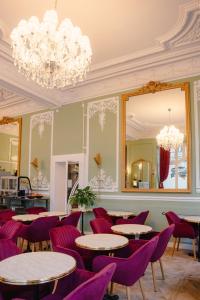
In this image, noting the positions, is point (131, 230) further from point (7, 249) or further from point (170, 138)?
point (170, 138)

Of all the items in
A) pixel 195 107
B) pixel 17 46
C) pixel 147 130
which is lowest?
pixel 147 130

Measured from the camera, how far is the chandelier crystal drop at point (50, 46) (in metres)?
3.59

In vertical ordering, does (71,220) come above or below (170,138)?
below

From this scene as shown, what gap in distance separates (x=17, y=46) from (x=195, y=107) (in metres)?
3.80

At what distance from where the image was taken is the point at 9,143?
9.13m

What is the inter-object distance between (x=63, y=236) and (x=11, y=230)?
0.85m

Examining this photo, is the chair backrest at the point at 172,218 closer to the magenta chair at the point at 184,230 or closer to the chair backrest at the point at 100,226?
the magenta chair at the point at 184,230

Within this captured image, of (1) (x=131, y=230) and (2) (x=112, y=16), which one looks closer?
(1) (x=131, y=230)

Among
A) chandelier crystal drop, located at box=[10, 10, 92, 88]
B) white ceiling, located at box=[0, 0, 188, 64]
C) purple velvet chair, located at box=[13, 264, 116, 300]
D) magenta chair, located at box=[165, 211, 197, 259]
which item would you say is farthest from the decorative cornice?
purple velvet chair, located at box=[13, 264, 116, 300]

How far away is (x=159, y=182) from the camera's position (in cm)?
600

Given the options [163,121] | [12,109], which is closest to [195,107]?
[163,121]

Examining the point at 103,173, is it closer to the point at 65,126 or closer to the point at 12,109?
the point at 65,126

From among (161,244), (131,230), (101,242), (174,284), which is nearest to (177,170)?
(131,230)

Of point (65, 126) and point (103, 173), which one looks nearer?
point (103, 173)
